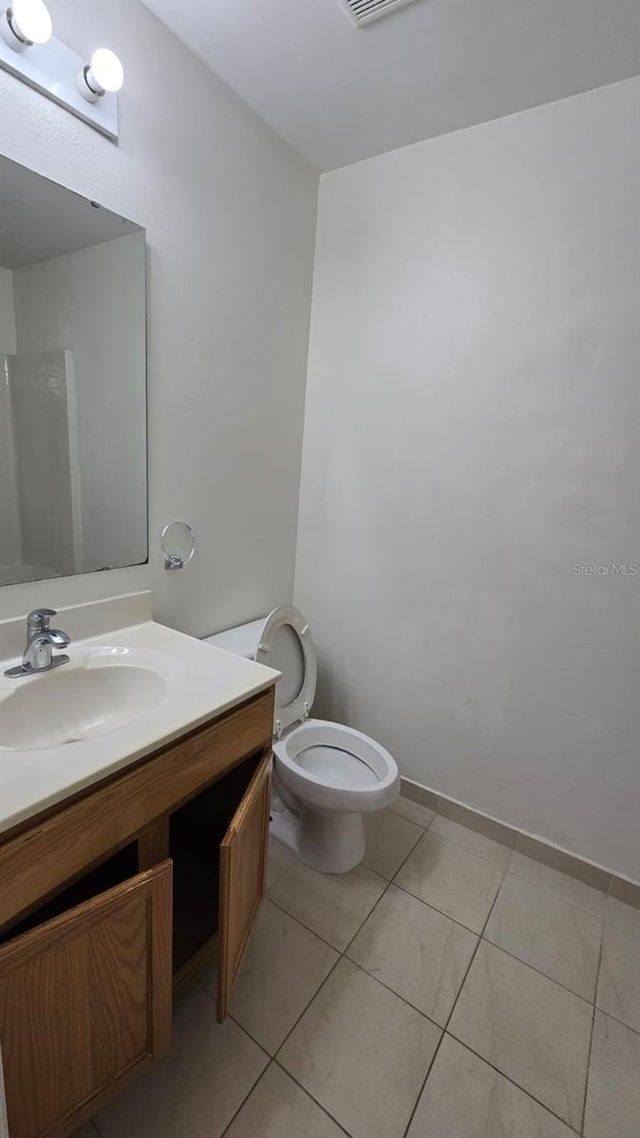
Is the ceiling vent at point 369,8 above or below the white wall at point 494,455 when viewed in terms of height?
above

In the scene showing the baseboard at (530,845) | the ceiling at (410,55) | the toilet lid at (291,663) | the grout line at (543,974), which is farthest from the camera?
the toilet lid at (291,663)

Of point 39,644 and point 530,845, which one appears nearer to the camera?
point 39,644

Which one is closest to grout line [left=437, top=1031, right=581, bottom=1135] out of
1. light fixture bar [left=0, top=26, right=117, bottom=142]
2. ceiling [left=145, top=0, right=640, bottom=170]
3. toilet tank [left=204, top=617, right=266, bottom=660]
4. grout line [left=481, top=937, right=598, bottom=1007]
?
grout line [left=481, top=937, right=598, bottom=1007]

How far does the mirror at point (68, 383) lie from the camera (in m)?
1.01

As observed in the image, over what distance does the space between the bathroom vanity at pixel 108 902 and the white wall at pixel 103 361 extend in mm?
454

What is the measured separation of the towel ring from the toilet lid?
0.34 m

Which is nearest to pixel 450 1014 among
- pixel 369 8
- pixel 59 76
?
pixel 59 76

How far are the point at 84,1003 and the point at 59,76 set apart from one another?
1.76 metres

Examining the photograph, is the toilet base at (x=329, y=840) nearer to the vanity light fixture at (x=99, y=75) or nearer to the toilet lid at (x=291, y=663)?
the toilet lid at (x=291, y=663)

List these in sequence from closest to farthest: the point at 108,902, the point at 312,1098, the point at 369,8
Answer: the point at 108,902 → the point at 312,1098 → the point at 369,8

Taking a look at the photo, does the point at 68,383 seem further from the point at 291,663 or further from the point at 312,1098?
the point at 312,1098

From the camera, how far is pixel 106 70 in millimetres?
1013

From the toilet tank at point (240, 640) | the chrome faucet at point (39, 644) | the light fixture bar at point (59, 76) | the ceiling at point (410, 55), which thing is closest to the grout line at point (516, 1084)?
the toilet tank at point (240, 640)

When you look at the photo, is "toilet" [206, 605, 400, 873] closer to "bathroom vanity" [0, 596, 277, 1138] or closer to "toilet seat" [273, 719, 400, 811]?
"toilet seat" [273, 719, 400, 811]
